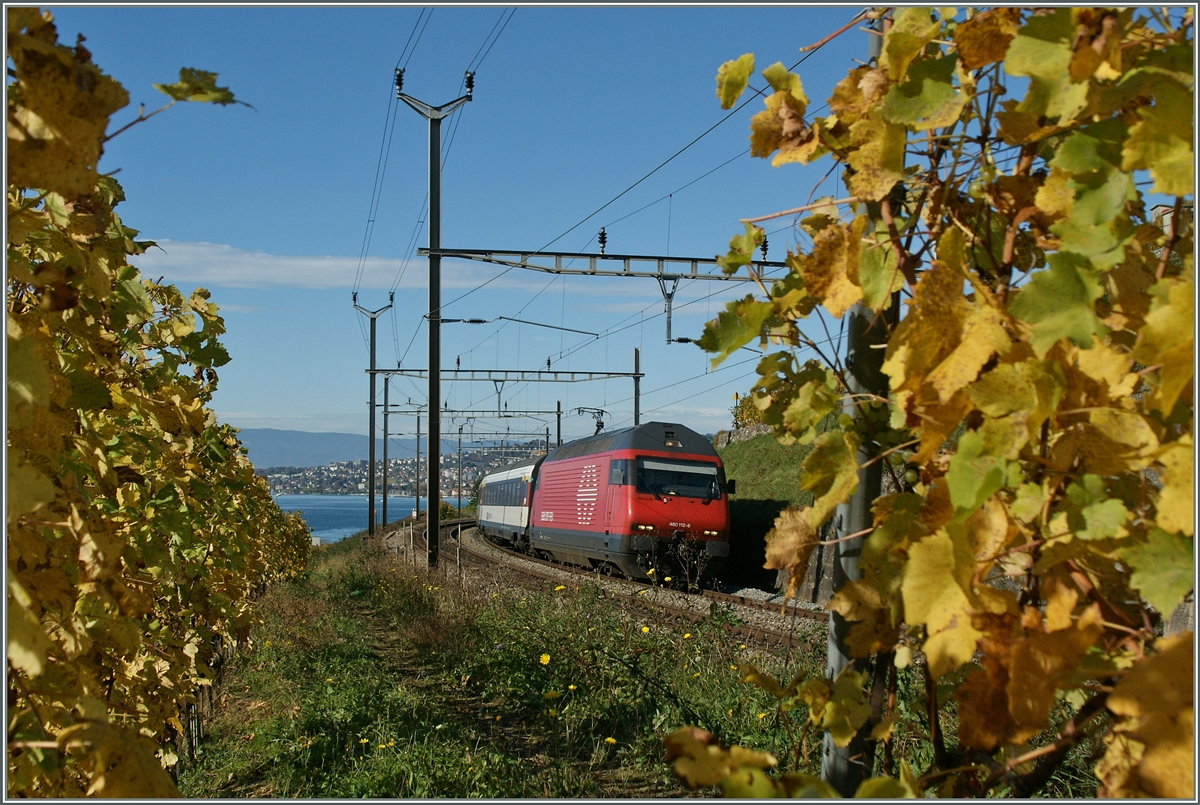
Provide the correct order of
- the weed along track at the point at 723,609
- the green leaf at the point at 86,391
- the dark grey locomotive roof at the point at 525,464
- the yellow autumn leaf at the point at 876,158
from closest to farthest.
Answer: the yellow autumn leaf at the point at 876,158 → the green leaf at the point at 86,391 → the weed along track at the point at 723,609 → the dark grey locomotive roof at the point at 525,464

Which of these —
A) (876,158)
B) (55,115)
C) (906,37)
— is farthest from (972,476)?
(55,115)

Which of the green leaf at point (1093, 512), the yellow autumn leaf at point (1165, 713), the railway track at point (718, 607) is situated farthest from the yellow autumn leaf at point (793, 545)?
the railway track at point (718, 607)

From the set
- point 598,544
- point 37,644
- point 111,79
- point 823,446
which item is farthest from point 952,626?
point 598,544

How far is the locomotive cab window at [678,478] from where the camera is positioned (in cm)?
1475

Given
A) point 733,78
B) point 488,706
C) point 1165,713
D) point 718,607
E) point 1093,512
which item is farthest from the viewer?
point 718,607

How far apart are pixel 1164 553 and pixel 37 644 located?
4.10 ft

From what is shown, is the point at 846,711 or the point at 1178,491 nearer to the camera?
the point at 1178,491

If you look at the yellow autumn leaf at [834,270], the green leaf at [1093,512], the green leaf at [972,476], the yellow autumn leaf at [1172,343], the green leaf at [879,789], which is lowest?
the green leaf at [879,789]

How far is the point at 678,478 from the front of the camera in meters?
15.0

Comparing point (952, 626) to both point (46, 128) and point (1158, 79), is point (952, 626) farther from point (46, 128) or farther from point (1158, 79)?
point (46, 128)

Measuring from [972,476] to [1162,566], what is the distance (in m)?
0.20

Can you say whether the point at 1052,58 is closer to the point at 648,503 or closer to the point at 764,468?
the point at 648,503

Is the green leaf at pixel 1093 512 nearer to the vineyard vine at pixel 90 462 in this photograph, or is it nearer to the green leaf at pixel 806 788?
the green leaf at pixel 806 788

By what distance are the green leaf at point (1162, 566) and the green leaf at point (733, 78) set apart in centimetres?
84
